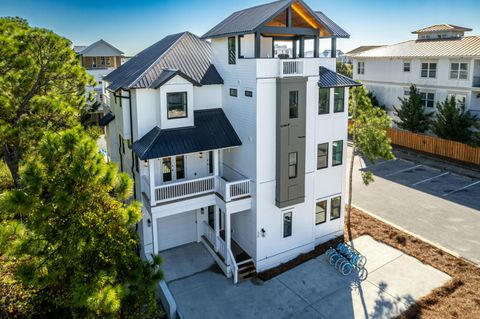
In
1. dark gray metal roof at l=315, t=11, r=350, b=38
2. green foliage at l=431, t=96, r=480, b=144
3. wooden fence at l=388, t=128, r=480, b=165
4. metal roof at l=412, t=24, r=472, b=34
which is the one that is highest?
metal roof at l=412, t=24, r=472, b=34

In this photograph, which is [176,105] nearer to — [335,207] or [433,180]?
[335,207]

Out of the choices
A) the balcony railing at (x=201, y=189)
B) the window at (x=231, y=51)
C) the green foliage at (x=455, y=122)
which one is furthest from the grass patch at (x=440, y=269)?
the green foliage at (x=455, y=122)

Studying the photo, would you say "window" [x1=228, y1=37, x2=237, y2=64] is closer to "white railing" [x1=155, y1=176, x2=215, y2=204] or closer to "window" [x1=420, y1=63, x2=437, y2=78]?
"white railing" [x1=155, y1=176, x2=215, y2=204]

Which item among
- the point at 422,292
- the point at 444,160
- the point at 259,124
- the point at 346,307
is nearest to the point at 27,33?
the point at 259,124

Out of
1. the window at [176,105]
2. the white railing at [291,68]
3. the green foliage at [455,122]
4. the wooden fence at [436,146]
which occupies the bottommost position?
the wooden fence at [436,146]

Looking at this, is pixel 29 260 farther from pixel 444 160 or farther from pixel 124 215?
pixel 444 160

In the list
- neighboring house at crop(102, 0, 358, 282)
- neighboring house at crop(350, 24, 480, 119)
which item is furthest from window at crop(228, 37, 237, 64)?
neighboring house at crop(350, 24, 480, 119)

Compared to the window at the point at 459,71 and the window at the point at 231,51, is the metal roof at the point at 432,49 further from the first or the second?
the window at the point at 231,51
